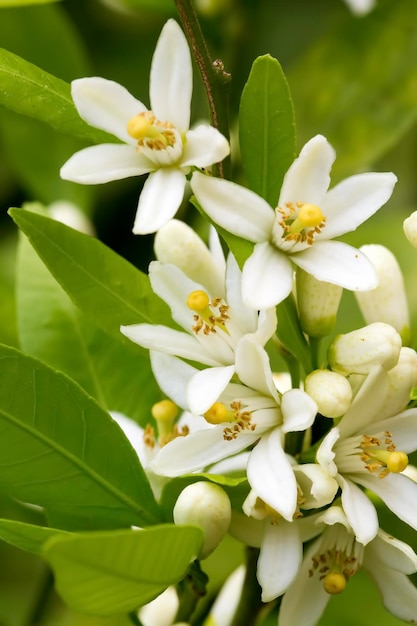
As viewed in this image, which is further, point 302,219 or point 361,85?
point 361,85

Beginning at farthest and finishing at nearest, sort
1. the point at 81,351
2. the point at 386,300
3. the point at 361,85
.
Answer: the point at 361,85
the point at 81,351
the point at 386,300

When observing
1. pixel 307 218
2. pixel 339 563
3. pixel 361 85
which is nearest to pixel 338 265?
pixel 307 218

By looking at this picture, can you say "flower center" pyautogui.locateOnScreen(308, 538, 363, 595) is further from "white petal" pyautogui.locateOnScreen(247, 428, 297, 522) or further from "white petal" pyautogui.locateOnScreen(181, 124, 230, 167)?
"white petal" pyautogui.locateOnScreen(181, 124, 230, 167)

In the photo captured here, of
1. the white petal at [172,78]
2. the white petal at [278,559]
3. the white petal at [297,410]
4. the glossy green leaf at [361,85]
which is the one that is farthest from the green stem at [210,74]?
the glossy green leaf at [361,85]

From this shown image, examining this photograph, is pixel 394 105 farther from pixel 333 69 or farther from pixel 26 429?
pixel 26 429

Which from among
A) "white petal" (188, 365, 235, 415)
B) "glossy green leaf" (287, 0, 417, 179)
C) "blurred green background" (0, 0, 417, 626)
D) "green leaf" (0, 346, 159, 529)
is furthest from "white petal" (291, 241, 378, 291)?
"glossy green leaf" (287, 0, 417, 179)

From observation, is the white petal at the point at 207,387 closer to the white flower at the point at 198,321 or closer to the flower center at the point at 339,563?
the white flower at the point at 198,321

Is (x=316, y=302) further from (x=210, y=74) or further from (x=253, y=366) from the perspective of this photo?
(x=210, y=74)
